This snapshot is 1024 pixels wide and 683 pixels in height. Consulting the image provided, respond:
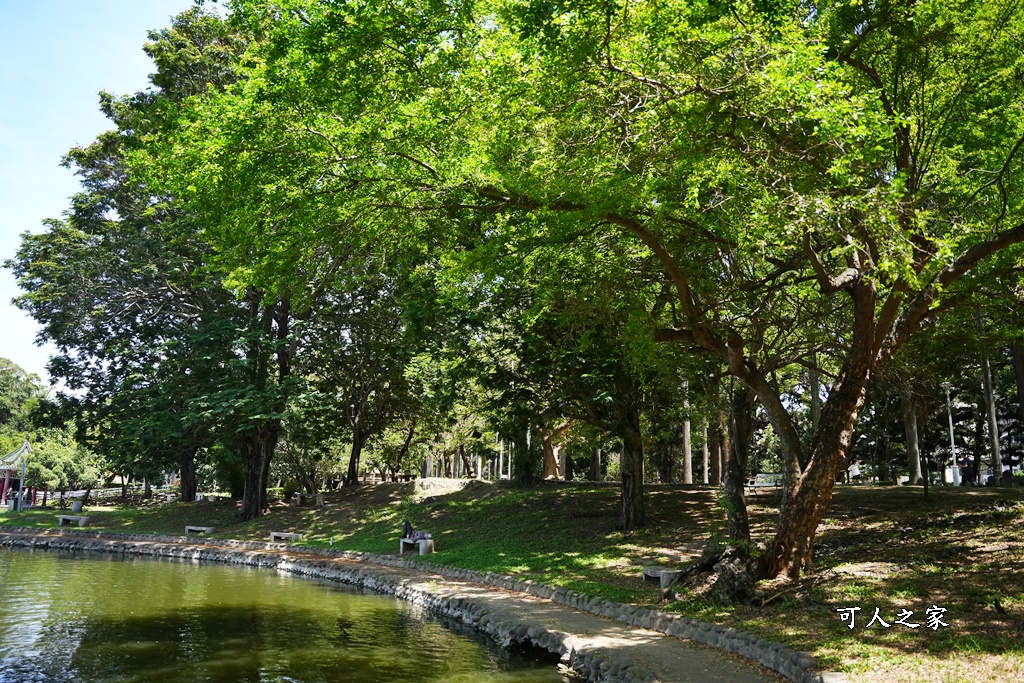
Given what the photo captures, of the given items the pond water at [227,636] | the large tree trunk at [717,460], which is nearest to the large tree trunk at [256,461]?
the pond water at [227,636]

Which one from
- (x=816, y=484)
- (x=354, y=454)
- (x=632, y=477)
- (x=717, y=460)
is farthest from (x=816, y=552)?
(x=354, y=454)

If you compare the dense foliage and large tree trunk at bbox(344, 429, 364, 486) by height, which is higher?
the dense foliage

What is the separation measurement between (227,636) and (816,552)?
10949 mm

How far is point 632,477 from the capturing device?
1970cm

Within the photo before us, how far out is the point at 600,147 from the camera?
10.3m

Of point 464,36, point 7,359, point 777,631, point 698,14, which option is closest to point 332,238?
point 464,36

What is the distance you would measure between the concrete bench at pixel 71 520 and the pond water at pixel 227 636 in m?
13.7

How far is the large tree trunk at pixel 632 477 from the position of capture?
19.5 metres

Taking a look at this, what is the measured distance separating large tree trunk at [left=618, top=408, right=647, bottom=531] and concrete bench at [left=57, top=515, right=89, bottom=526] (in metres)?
24.8

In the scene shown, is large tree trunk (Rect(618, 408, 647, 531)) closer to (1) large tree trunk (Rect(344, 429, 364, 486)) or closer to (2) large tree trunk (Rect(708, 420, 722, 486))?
(2) large tree trunk (Rect(708, 420, 722, 486))

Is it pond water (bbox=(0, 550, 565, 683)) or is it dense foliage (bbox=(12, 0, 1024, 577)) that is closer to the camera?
Result: dense foliage (bbox=(12, 0, 1024, 577))

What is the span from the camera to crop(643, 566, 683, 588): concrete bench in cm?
1301

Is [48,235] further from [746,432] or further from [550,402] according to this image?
[746,432]

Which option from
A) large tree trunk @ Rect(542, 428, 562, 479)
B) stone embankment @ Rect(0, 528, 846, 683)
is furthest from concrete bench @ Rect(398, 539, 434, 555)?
large tree trunk @ Rect(542, 428, 562, 479)
